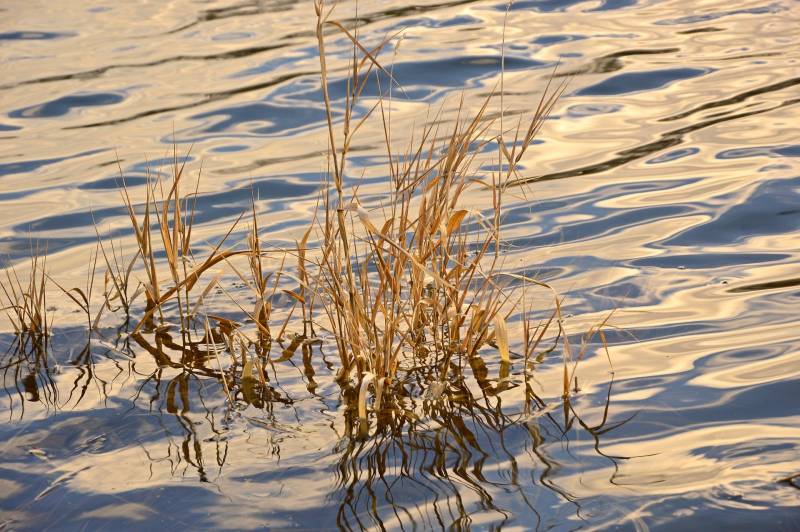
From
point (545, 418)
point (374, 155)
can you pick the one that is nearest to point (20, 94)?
point (374, 155)

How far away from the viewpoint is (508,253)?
3.89m

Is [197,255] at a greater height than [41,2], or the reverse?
[41,2]

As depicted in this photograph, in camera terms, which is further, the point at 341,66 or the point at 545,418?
the point at 341,66

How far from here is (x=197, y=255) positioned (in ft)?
13.5

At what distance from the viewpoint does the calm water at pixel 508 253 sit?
2.36 metres

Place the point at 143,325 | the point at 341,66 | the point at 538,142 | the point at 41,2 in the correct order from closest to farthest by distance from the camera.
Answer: the point at 143,325
the point at 538,142
the point at 341,66
the point at 41,2

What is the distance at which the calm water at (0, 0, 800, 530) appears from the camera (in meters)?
2.36

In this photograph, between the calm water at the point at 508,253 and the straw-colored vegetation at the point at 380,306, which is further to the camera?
the straw-colored vegetation at the point at 380,306

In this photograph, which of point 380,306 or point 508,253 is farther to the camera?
point 508,253

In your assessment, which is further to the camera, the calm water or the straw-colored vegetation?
the straw-colored vegetation

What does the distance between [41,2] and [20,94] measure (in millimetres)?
→ 2327

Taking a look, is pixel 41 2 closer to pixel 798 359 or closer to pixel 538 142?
pixel 538 142

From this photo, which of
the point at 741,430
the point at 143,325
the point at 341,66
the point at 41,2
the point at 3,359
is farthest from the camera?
the point at 41,2

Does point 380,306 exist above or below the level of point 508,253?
above
